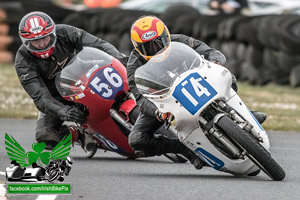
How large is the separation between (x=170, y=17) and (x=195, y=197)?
1462cm

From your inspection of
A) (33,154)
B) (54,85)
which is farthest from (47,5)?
(33,154)

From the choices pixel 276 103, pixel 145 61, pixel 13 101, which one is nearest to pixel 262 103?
pixel 276 103

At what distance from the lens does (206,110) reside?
23.6ft

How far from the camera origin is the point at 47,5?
23344 mm

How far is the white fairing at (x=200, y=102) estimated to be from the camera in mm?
7172

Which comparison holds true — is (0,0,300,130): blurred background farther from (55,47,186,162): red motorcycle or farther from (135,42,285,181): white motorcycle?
(135,42,285,181): white motorcycle

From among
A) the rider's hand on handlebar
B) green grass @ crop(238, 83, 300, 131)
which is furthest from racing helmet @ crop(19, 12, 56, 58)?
green grass @ crop(238, 83, 300, 131)

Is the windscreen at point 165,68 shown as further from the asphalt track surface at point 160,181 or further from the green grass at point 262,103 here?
the green grass at point 262,103

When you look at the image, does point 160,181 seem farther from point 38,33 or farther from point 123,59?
point 38,33

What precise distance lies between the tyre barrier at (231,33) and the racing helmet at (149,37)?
9.08 meters

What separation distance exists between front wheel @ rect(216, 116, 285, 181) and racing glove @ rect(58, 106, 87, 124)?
2084mm

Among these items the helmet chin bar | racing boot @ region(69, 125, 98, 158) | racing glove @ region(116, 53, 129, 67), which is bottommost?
racing boot @ region(69, 125, 98, 158)

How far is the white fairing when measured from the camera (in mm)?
7172

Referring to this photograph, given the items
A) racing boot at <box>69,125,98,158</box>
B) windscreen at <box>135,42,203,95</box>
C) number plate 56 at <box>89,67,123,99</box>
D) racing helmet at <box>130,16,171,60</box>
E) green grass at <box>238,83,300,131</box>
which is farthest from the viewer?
green grass at <box>238,83,300,131</box>
